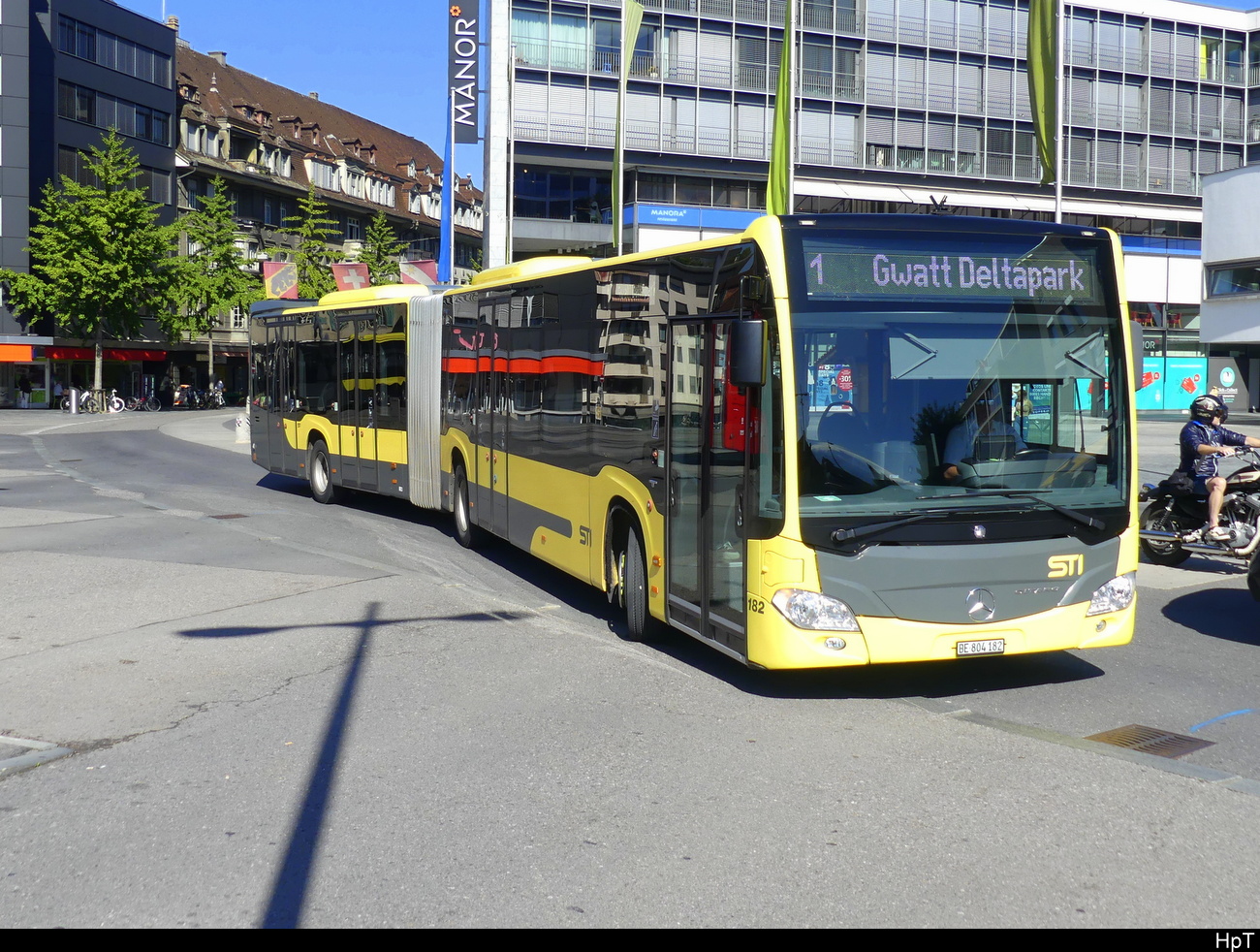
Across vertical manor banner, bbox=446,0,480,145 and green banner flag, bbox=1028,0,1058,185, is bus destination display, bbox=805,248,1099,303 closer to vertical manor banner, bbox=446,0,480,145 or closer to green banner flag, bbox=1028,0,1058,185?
green banner flag, bbox=1028,0,1058,185

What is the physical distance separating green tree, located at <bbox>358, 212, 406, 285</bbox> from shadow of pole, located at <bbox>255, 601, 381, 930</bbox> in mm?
67768

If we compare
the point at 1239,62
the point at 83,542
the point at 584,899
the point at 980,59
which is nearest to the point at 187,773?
the point at 584,899

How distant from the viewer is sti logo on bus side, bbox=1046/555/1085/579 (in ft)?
24.1

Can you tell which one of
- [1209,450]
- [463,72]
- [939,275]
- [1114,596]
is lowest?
[1114,596]

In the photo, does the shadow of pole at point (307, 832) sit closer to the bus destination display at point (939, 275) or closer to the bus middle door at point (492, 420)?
the bus destination display at point (939, 275)

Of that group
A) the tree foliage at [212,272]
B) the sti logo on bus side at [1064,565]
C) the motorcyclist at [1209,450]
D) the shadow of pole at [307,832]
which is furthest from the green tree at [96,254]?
the sti logo on bus side at [1064,565]

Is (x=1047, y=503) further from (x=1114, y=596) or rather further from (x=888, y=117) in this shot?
(x=888, y=117)

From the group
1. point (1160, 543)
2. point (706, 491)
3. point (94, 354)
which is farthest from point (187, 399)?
point (706, 491)

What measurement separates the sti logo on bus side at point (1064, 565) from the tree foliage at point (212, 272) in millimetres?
62779

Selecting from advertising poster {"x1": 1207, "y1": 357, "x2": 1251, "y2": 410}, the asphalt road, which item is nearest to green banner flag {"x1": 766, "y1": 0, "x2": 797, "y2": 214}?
the asphalt road

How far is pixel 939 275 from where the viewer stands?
7.29 meters

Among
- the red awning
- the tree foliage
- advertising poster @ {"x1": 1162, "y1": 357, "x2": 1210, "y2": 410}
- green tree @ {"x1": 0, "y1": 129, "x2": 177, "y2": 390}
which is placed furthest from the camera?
the tree foliage

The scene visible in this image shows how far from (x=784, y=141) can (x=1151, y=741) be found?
15.1 meters

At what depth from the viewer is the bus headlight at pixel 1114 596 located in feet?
24.6
